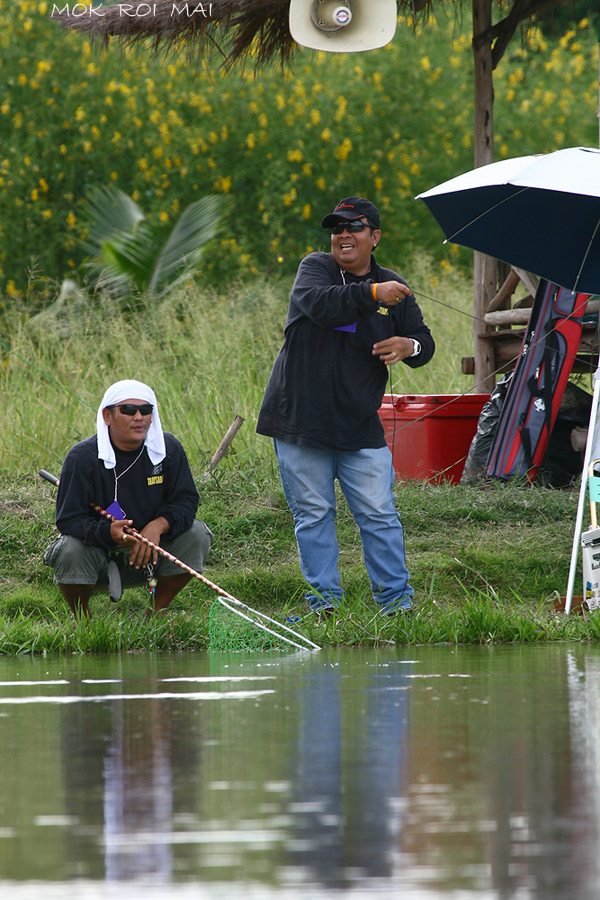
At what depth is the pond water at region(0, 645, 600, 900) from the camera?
2336 mm

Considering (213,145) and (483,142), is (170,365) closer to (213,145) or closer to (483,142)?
(483,142)

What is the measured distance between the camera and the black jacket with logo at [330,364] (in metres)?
6.52

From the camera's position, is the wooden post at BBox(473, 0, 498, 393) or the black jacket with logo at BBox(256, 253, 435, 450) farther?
the wooden post at BBox(473, 0, 498, 393)

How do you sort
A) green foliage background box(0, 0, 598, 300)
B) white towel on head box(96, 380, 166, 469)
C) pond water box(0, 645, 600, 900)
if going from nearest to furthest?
pond water box(0, 645, 600, 900) < white towel on head box(96, 380, 166, 469) < green foliage background box(0, 0, 598, 300)

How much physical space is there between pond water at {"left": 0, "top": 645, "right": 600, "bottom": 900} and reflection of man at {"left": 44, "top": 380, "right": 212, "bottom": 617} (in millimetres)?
1127

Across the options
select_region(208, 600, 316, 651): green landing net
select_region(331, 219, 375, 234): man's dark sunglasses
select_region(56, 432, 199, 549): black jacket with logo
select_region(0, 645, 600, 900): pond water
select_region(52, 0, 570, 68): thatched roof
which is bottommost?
select_region(208, 600, 316, 651): green landing net

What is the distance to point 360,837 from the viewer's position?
257 cm

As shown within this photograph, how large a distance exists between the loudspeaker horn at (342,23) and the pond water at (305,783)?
17.8ft

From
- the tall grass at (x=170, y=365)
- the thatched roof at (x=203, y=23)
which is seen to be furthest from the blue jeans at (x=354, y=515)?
the thatched roof at (x=203, y=23)

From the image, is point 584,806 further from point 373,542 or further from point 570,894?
point 373,542

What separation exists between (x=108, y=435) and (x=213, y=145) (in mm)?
14326

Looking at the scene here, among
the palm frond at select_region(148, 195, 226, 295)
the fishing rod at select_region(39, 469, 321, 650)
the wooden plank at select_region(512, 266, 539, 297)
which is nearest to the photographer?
the fishing rod at select_region(39, 469, 321, 650)

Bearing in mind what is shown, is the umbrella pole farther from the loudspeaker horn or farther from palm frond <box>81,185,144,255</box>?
palm frond <box>81,185,144,255</box>

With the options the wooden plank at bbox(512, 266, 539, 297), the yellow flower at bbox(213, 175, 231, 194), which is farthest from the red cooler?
the yellow flower at bbox(213, 175, 231, 194)
